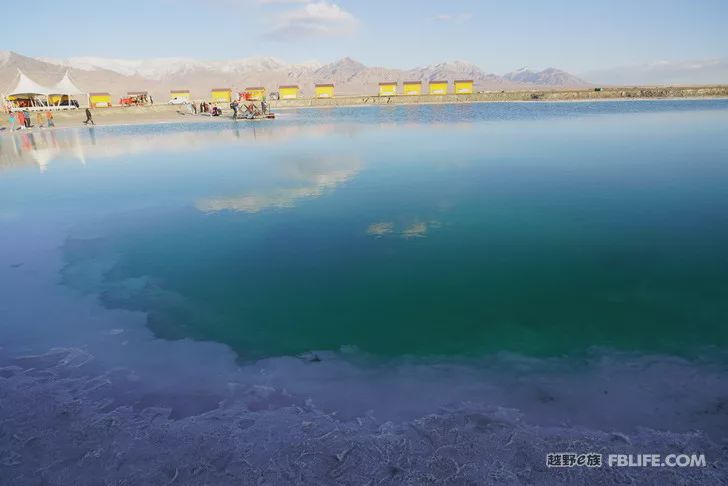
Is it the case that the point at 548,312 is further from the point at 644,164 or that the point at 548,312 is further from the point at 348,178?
the point at 644,164

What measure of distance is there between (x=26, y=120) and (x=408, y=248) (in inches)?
1937

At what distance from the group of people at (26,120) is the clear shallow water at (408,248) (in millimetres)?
28421

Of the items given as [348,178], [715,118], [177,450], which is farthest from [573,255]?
[715,118]

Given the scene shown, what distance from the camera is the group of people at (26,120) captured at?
137 ft

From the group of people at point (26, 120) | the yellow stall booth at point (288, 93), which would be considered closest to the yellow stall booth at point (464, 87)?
the yellow stall booth at point (288, 93)

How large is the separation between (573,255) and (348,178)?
30.2 ft

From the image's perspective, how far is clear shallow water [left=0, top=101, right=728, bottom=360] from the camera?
6691mm

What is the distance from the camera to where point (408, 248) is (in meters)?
9.70

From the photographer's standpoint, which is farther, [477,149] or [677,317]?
[477,149]

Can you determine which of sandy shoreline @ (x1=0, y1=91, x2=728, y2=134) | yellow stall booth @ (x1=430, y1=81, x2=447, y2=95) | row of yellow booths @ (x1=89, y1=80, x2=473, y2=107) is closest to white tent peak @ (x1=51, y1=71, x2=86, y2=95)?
sandy shoreline @ (x1=0, y1=91, x2=728, y2=134)

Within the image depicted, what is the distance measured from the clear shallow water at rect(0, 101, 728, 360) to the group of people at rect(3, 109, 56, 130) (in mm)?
28421

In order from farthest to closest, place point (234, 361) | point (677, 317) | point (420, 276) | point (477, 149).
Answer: point (477, 149) → point (420, 276) → point (677, 317) → point (234, 361)

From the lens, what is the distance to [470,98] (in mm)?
81062
